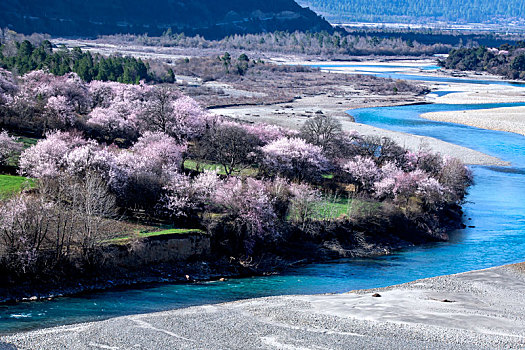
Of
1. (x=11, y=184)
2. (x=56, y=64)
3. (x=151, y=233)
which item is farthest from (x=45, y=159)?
(x=56, y=64)

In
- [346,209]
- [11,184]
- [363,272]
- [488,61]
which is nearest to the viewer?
[363,272]

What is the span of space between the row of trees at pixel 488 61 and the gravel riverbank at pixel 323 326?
152 meters

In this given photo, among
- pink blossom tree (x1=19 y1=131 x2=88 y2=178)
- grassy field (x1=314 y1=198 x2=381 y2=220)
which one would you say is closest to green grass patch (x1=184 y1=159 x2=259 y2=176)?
grassy field (x1=314 y1=198 x2=381 y2=220)

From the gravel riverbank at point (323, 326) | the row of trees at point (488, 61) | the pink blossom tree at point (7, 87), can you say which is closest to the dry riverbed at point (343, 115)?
the pink blossom tree at point (7, 87)

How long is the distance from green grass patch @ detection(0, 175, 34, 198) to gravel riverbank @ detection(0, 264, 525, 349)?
46.7ft

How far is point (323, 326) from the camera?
30.7 metres

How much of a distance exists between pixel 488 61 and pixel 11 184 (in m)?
168

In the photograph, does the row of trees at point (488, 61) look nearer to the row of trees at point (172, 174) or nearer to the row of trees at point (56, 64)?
the row of trees at point (56, 64)

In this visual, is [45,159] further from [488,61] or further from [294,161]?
[488,61]

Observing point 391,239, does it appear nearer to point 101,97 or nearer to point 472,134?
point 101,97

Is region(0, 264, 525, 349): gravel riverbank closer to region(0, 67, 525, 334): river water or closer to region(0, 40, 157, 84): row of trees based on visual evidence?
region(0, 67, 525, 334): river water

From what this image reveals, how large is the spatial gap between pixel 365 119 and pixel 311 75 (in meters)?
60.6

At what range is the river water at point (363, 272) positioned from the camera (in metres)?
32.6

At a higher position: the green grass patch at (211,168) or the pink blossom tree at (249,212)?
the green grass patch at (211,168)
